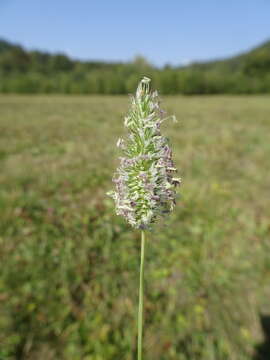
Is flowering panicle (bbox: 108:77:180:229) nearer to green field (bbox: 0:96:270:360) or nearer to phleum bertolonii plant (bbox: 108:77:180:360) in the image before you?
phleum bertolonii plant (bbox: 108:77:180:360)

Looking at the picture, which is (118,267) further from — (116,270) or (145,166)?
(145,166)

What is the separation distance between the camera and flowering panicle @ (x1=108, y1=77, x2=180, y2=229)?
5.25ft

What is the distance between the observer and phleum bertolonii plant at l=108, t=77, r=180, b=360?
5.25ft

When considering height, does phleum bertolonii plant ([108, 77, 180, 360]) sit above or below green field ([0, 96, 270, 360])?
above

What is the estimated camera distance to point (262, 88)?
6234cm

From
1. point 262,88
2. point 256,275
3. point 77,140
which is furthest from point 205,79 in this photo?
point 256,275

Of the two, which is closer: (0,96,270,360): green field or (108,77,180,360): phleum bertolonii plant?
(108,77,180,360): phleum bertolonii plant

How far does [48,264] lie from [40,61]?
91.8m

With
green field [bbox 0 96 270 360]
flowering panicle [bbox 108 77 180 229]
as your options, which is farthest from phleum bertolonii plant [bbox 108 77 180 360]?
green field [bbox 0 96 270 360]

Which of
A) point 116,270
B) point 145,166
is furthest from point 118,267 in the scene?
point 145,166

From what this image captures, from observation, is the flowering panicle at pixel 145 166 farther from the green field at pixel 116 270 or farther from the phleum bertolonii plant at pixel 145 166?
the green field at pixel 116 270

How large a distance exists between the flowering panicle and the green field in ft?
6.57

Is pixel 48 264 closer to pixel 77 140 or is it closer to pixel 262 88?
pixel 77 140

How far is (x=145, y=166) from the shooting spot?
66.0 inches
